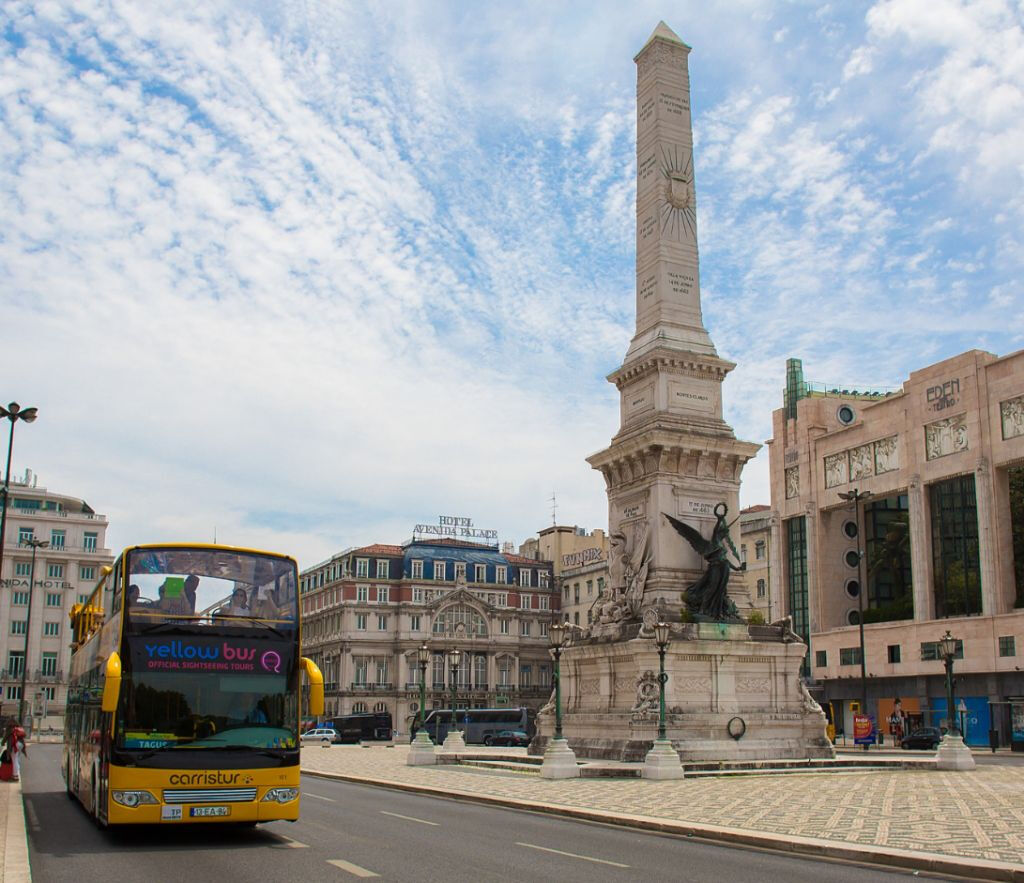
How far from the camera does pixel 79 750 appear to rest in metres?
19.8

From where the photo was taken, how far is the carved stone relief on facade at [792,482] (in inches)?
2803

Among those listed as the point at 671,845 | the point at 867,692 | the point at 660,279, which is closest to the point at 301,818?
the point at 671,845

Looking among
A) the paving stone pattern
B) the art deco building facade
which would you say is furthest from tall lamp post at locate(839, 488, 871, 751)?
the art deco building facade

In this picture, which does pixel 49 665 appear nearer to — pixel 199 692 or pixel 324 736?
pixel 324 736

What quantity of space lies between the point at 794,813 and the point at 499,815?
5.38 metres

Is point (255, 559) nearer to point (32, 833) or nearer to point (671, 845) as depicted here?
point (32, 833)

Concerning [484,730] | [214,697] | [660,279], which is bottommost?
[484,730]

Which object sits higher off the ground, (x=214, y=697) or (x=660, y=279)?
(x=660, y=279)

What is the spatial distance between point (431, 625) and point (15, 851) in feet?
288

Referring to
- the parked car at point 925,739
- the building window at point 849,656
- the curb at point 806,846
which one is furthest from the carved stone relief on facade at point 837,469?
the curb at point 806,846

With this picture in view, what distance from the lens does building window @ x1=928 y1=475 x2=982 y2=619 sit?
5806 cm

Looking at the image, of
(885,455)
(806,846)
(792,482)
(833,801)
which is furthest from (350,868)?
(792,482)

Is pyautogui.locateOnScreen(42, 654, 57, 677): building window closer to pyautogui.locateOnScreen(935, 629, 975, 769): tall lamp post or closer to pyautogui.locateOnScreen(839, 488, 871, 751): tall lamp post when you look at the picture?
pyautogui.locateOnScreen(839, 488, 871, 751): tall lamp post

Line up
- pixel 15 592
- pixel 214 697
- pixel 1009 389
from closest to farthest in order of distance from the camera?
pixel 214 697 → pixel 1009 389 → pixel 15 592
